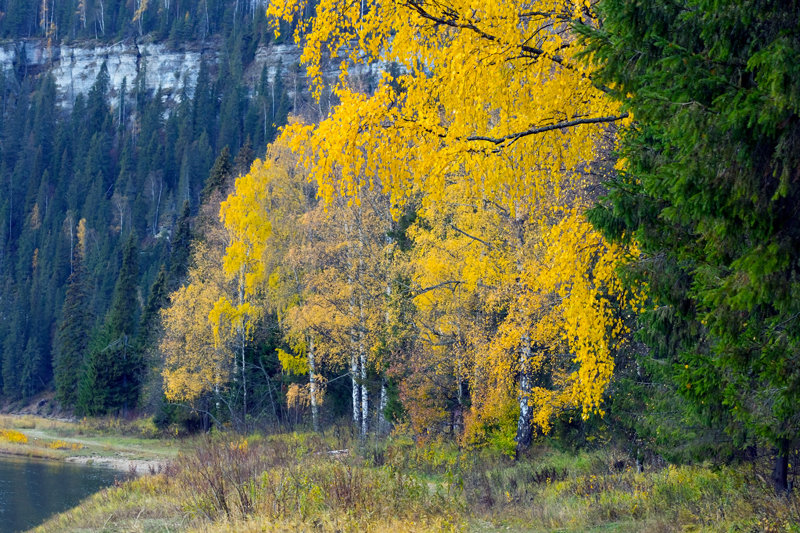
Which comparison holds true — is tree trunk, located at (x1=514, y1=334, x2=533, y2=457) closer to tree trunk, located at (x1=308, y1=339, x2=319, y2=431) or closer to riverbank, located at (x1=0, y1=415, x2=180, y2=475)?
tree trunk, located at (x1=308, y1=339, x2=319, y2=431)

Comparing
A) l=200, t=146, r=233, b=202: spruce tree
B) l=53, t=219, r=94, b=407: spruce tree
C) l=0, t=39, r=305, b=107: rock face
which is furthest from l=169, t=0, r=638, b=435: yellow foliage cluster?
l=0, t=39, r=305, b=107: rock face

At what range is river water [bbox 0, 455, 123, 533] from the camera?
57.1 feet

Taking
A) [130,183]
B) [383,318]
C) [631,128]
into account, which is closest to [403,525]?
[631,128]

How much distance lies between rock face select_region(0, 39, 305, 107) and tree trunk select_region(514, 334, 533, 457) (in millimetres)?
92137

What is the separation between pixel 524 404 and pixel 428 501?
25.4ft

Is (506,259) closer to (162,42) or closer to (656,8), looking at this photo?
(656,8)

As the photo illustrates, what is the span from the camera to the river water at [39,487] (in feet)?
57.1

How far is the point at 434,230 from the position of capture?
17.8m

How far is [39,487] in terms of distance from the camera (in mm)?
22266

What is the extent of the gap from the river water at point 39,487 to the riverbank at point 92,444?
1203mm

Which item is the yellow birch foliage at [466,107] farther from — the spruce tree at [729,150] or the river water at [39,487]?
the river water at [39,487]

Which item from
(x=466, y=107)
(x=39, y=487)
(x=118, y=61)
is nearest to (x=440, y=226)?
(x=466, y=107)

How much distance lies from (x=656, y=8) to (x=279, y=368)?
27.2 metres

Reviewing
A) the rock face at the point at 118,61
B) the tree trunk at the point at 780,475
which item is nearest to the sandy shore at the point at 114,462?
the tree trunk at the point at 780,475
